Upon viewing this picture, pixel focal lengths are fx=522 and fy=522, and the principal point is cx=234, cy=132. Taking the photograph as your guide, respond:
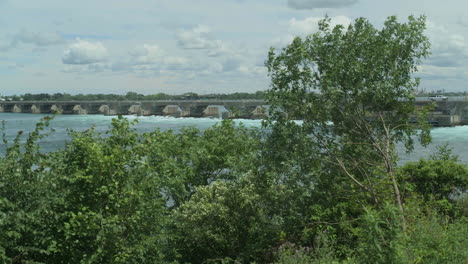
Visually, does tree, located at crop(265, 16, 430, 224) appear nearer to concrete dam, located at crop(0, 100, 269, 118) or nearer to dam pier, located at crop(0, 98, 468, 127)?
dam pier, located at crop(0, 98, 468, 127)

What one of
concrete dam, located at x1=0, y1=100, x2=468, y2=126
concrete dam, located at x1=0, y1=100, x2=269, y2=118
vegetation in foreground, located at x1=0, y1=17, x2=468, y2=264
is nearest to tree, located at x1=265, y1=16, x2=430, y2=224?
vegetation in foreground, located at x1=0, y1=17, x2=468, y2=264

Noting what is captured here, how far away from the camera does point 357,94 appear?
15.4 m

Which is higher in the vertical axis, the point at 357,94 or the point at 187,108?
the point at 357,94

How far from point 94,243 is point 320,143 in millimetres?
7242

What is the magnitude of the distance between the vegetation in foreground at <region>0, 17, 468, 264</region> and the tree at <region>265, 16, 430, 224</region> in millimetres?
36

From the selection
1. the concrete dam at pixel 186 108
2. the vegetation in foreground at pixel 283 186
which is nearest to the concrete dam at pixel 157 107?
the concrete dam at pixel 186 108

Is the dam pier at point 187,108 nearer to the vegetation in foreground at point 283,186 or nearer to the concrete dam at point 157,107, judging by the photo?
the concrete dam at point 157,107

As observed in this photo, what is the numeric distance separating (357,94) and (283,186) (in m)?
3.73

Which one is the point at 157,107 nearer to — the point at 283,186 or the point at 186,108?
the point at 186,108

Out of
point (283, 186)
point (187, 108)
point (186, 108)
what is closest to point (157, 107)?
point (186, 108)

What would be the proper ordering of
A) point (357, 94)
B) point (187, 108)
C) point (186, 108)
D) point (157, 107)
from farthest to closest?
point (157, 107), point (186, 108), point (187, 108), point (357, 94)

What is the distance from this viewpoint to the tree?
49.6ft

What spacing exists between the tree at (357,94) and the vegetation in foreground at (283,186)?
4 cm

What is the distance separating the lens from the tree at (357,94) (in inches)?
595
